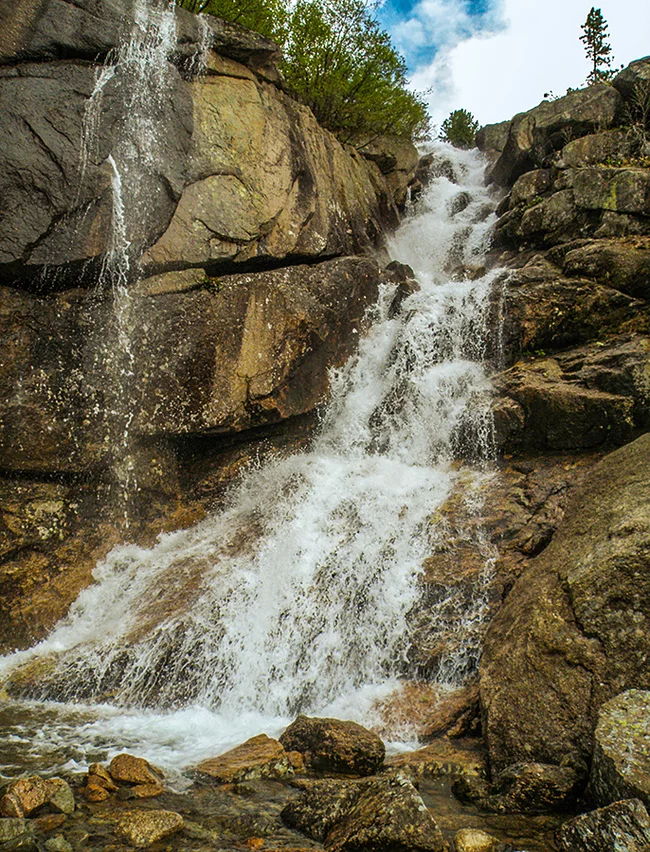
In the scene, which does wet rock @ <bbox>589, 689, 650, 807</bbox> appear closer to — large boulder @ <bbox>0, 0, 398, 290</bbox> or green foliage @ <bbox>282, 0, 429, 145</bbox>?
large boulder @ <bbox>0, 0, 398, 290</bbox>

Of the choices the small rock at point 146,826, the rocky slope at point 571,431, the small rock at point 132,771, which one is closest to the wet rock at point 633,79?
the rocky slope at point 571,431

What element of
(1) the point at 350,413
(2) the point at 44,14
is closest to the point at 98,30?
(2) the point at 44,14

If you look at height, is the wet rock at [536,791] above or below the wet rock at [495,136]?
below

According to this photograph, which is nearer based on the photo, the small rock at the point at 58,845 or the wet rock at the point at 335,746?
the small rock at the point at 58,845

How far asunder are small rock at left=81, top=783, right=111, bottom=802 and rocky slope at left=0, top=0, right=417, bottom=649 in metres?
5.28

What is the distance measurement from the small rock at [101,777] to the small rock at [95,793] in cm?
5

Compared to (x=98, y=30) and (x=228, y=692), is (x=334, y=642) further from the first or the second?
(x=98, y=30)

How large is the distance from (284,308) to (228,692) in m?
8.10

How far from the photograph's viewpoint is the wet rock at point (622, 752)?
425 cm

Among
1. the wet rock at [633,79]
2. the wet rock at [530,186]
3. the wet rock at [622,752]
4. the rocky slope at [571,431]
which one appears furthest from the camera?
the wet rock at [633,79]

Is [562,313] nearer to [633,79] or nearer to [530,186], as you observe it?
[530,186]

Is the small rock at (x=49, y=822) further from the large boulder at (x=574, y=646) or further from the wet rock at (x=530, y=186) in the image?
the wet rock at (x=530, y=186)

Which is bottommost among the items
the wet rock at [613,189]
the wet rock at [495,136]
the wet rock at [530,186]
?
the wet rock at [613,189]

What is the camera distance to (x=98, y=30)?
11.5 metres
